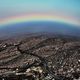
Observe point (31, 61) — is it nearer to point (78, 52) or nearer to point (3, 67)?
point (3, 67)

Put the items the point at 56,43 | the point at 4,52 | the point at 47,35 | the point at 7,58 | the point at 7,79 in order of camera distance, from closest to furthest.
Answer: the point at 7,79 → the point at 7,58 → the point at 4,52 → the point at 56,43 → the point at 47,35

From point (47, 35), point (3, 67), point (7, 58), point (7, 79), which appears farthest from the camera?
point (47, 35)

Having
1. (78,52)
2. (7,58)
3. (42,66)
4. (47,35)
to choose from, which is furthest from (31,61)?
(47,35)

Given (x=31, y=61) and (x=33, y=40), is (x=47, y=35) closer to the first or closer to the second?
(x=33, y=40)

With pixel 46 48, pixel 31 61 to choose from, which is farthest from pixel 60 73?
pixel 46 48

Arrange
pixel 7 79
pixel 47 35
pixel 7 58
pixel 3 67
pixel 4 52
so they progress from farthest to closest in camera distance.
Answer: pixel 47 35 → pixel 4 52 → pixel 7 58 → pixel 3 67 → pixel 7 79

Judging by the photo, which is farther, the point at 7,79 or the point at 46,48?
the point at 46,48
